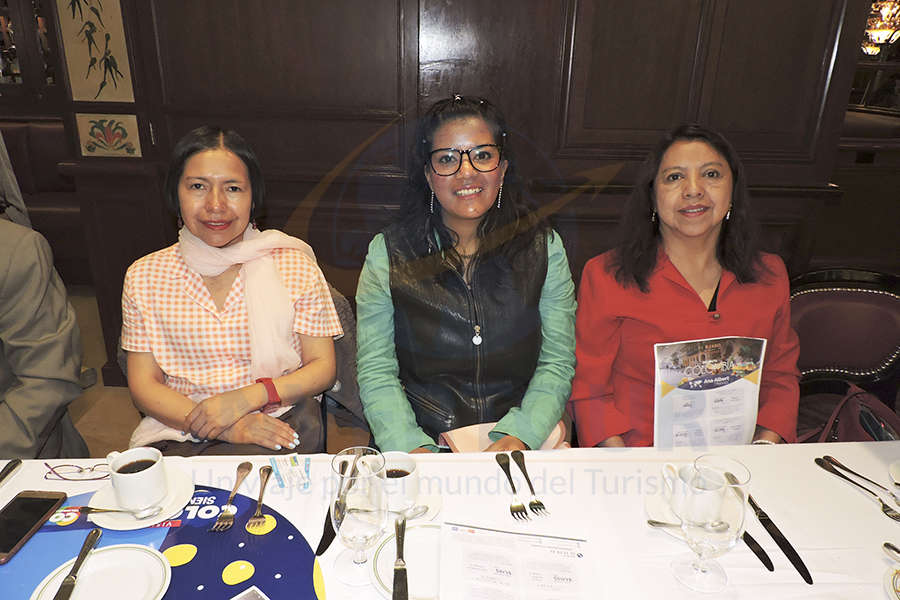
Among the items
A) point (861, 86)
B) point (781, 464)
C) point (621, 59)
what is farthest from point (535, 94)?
point (861, 86)

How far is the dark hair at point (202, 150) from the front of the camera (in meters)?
1.65

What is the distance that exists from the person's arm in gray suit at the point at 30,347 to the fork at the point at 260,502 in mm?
857

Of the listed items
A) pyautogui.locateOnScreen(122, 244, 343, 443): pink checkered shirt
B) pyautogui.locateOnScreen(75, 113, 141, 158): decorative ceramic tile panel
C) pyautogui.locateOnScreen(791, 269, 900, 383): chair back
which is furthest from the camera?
pyautogui.locateOnScreen(75, 113, 141, 158): decorative ceramic tile panel

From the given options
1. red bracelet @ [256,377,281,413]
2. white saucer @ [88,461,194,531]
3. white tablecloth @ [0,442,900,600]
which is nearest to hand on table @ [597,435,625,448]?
white tablecloth @ [0,442,900,600]

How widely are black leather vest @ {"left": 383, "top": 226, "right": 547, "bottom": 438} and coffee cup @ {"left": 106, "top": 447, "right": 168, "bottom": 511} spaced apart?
0.82 meters

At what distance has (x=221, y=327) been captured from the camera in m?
1.69

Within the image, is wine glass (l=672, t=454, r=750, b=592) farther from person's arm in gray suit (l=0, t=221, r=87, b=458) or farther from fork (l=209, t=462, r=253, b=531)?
person's arm in gray suit (l=0, t=221, r=87, b=458)

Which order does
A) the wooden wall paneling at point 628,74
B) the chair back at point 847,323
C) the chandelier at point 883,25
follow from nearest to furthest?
1. the chair back at point 847,323
2. the wooden wall paneling at point 628,74
3. the chandelier at point 883,25

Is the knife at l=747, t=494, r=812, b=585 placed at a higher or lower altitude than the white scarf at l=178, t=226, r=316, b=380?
lower

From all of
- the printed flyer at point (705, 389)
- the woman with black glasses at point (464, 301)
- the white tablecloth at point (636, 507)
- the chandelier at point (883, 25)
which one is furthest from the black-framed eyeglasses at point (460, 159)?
the chandelier at point (883, 25)

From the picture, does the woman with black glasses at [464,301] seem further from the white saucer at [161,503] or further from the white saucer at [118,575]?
the white saucer at [118,575]

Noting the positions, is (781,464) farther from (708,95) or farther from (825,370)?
(708,95)

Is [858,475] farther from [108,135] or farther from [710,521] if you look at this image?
[108,135]

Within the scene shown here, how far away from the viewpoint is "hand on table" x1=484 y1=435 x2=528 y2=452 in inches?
62.5
